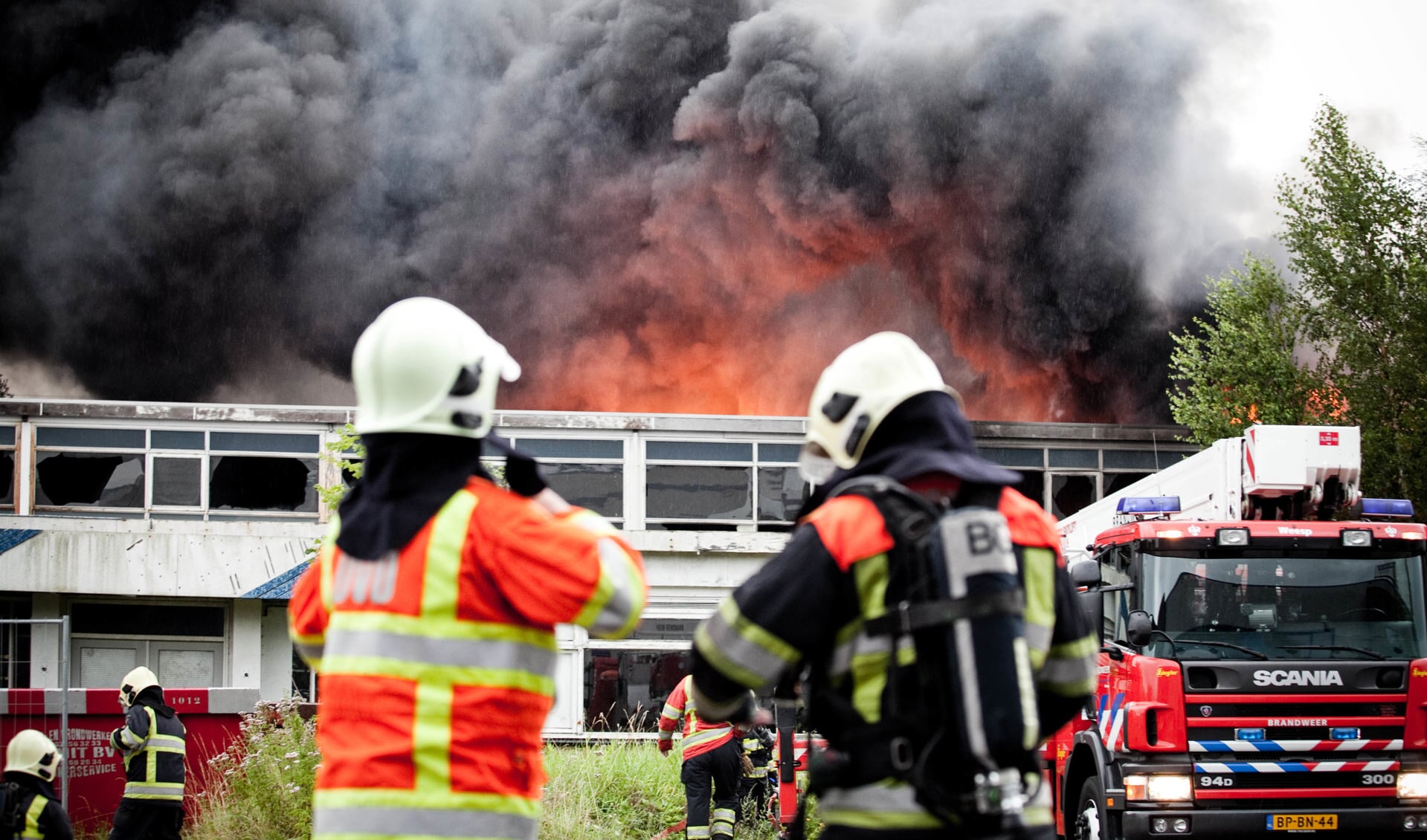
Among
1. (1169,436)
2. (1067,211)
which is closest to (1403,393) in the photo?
(1169,436)

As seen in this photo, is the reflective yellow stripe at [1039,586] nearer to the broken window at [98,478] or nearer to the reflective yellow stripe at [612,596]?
the reflective yellow stripe at [612,596]

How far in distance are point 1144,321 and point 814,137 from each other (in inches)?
594

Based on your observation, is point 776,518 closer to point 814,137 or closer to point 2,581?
point 2,581

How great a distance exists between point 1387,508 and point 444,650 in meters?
7.79

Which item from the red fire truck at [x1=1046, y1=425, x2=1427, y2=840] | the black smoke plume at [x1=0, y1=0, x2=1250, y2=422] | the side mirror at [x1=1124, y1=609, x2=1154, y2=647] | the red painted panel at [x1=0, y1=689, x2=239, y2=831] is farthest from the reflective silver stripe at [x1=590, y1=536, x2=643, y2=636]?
the black smoke plume at [x1=0, y1=0, x2=1250, y2=422]

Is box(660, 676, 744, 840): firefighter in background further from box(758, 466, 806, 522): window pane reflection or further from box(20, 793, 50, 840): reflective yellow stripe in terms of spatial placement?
box(758, 466, 806, 522): window pane reflection

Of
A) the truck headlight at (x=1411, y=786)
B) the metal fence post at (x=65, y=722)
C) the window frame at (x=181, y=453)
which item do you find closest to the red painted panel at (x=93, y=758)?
the metal fence post at (x=65, y=722)

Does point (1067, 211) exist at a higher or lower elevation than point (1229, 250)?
higher

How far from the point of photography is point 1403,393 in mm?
21375

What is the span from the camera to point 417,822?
2650 mm

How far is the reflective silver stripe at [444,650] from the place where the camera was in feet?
8.89

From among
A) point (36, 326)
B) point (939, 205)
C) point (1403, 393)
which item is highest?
point (939, 205)

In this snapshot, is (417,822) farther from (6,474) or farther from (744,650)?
(6,474)

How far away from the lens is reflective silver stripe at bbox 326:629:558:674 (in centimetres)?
271
